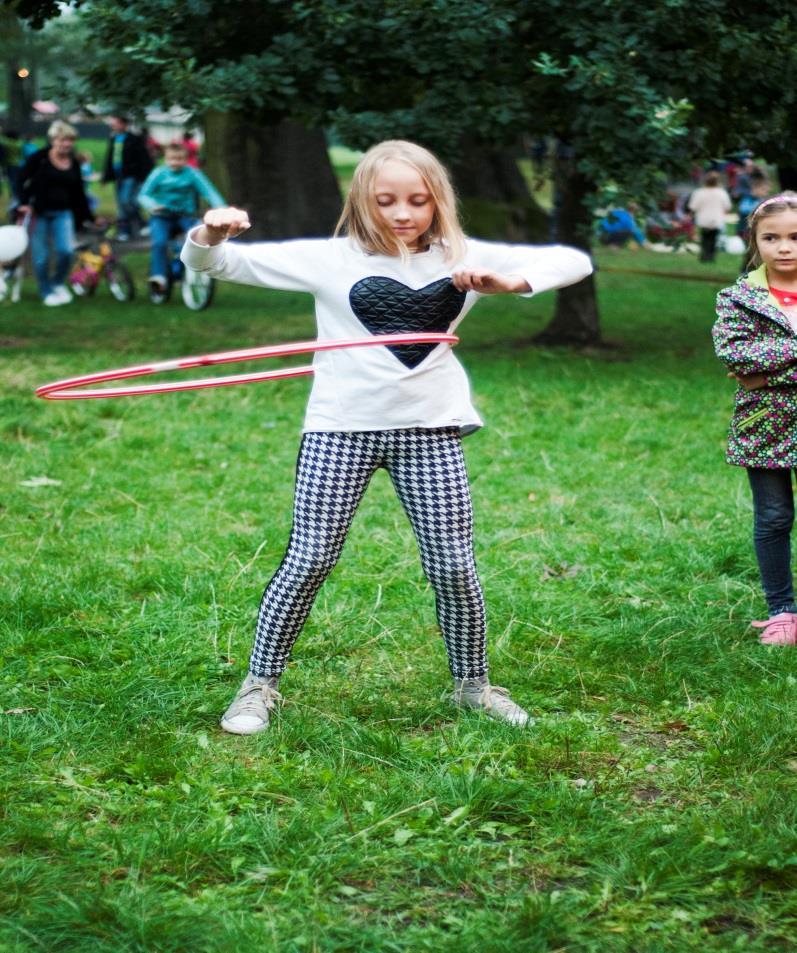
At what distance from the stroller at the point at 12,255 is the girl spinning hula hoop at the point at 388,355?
703 centimetres

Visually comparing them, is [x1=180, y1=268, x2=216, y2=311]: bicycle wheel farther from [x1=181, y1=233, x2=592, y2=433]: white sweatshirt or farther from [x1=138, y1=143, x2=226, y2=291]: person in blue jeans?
[x1=181, y1=233, x2=592, y2=433]: white sweatshirt

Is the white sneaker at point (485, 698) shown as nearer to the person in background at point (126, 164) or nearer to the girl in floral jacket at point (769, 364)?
the girl in floral jacket at point (769, 364)

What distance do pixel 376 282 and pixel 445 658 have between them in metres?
1.35

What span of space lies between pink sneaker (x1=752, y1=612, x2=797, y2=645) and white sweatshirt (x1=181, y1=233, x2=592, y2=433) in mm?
1475

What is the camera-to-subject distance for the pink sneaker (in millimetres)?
4520

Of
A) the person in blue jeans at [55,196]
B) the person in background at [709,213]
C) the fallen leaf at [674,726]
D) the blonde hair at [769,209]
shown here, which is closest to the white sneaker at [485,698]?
the fallen leaf at [674,726]

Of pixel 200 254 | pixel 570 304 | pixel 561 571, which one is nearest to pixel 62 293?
pixel 570 304

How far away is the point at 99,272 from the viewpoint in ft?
48.6

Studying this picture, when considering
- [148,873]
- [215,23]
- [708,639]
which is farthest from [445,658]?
[215,23]

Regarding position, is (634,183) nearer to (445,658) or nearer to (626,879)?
(445,658)

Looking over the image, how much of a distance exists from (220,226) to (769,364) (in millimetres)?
1931

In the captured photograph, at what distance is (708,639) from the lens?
455 cm

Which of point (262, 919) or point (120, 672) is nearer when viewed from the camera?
point (262, 919)

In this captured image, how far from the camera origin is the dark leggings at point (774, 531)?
4609 mm
